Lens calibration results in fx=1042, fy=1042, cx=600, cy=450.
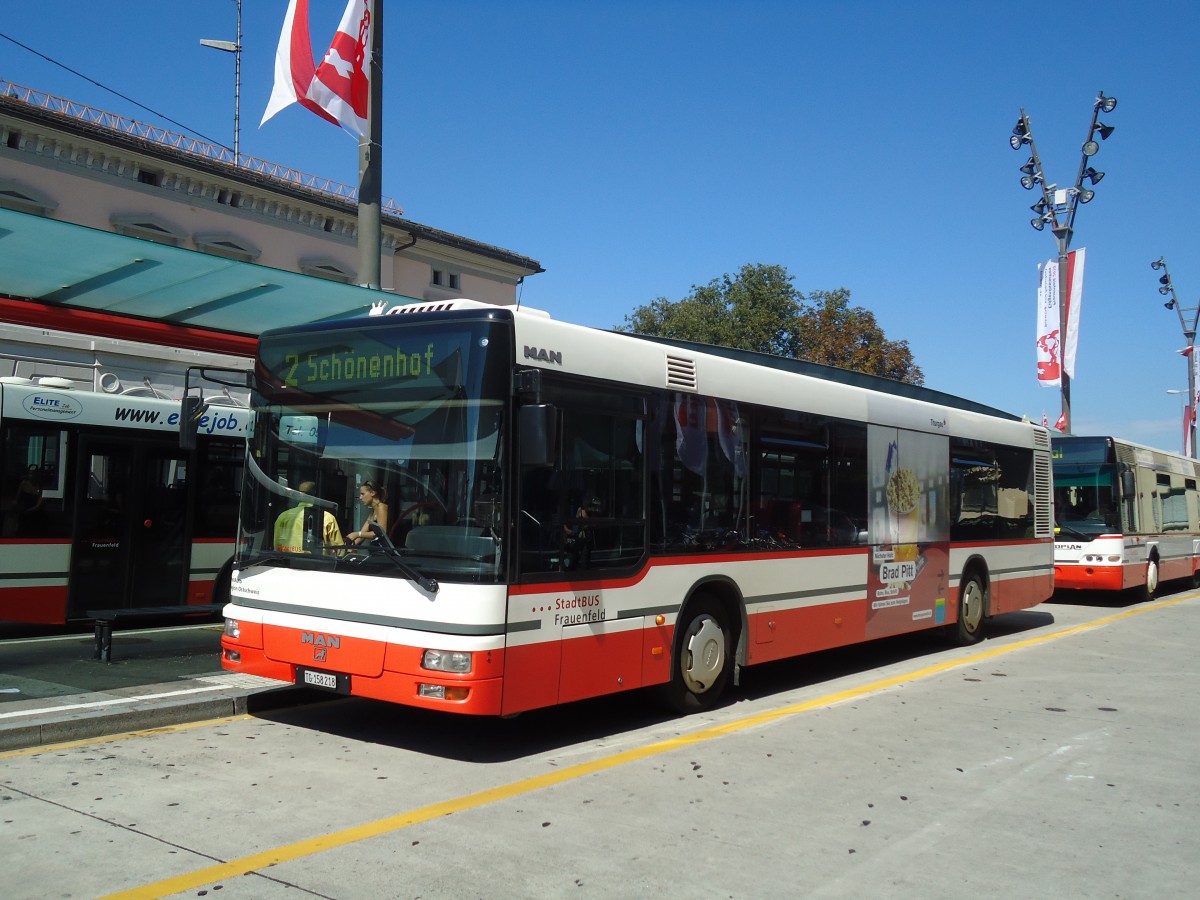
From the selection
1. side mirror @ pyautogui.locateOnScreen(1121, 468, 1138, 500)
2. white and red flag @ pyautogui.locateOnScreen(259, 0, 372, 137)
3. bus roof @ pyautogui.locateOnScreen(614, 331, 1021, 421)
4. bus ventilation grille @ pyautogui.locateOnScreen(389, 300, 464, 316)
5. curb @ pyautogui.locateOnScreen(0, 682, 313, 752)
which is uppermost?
white and red flag @ pyautogui.locateOnScreen(259, 0, 372, 137)

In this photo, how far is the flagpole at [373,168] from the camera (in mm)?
11852

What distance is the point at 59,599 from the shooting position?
11.6m

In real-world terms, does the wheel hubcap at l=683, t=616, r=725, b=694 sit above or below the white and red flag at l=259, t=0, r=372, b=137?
below

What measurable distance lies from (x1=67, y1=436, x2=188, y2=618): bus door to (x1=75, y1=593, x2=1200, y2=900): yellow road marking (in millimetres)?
7490

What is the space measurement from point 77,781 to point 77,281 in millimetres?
10183

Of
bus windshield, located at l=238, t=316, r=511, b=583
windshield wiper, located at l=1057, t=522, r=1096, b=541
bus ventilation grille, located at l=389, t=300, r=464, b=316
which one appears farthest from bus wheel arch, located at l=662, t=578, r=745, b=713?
windshield wiper, located at l=1057, t=522, r=1096, b=541

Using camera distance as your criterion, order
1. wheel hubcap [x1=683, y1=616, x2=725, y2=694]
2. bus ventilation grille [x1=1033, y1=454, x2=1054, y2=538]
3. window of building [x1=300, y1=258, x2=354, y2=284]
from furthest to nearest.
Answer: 1. window of building [x1=300, y1=258, x2=354, y2=284]
2. bus ventilation grille [x1=1033, y1=454, x2=1054, y2=538]
3. wheel hubcap [x1=683, y1=616, x2=725, y2=694]

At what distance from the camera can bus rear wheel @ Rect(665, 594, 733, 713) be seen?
851 cm

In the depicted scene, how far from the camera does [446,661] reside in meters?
6.63

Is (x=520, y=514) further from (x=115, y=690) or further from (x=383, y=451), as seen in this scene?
(x=115, y=690)

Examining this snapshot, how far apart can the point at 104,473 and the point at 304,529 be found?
5.89 m

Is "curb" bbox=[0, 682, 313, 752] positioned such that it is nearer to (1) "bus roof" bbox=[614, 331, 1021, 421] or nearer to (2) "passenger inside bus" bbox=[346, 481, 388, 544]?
(2) "passenger inside bus" bbox=[346, 481, 388, 544]

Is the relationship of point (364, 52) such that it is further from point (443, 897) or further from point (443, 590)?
point (443, 897)

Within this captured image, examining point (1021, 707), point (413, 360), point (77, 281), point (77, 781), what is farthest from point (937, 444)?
point (77, 281)
